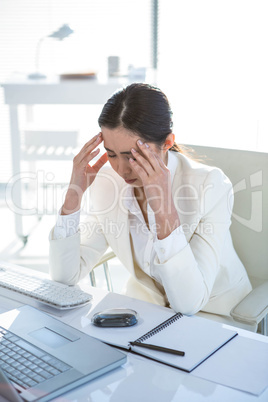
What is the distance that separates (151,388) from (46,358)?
0.19 metres

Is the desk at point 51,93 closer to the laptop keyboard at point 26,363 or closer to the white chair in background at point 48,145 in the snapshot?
the white chair in background at point 48,145

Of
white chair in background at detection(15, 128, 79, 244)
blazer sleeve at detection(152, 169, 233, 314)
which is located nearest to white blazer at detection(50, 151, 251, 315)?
blazer sleeve at detection(152, 169, 233, 314)

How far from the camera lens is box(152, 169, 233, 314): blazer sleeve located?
1175 millimetres

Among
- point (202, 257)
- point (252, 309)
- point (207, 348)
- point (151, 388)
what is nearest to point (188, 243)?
point (202, 257)

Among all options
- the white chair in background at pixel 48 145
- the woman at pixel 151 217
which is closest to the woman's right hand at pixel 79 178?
the woman at pixel 151 217

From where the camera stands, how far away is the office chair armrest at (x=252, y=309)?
1.19 m

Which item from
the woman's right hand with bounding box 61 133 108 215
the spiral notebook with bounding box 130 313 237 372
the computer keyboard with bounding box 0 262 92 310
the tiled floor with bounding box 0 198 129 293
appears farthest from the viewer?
the tiled floor with bounding box 0 198 129 293

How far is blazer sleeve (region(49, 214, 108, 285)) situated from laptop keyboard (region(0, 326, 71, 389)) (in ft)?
1.44

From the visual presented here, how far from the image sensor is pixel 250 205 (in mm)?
1525

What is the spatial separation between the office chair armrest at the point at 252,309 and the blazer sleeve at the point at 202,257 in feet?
0.29

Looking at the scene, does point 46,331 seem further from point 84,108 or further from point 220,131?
point 84,108

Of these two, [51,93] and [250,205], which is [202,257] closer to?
[250,205]

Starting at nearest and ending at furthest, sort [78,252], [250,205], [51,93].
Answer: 1. [78,252]
2. [250,205]
3. [51,93]

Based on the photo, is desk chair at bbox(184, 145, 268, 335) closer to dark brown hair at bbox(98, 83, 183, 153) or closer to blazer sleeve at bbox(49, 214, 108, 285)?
dark brown hair at bbox(98, 83, 183, 153)
